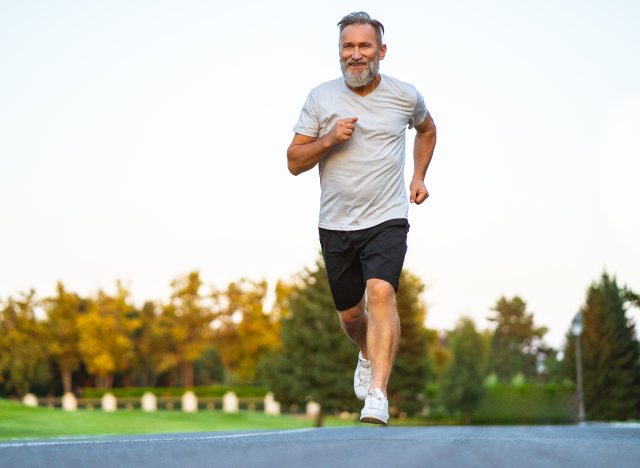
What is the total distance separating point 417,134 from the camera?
651 centimetres

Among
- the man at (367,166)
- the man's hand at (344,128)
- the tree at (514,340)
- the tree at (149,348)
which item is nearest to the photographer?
the man's hand at (344,128)

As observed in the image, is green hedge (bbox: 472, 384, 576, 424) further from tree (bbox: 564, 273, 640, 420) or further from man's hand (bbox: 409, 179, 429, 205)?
man's hand (bbox: 409, 179, 429, 205)

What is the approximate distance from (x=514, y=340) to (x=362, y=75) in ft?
363

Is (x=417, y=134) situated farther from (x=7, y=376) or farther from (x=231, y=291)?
(x=7, y=376)

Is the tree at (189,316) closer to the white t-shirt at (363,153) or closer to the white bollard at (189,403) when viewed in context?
the white bollard at (189,403)

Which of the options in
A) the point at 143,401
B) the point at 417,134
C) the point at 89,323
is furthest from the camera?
the point at 89,323

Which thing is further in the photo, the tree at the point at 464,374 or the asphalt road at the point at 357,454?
the tree at the point at 464,374

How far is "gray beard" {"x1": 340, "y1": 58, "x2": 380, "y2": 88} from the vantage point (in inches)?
227

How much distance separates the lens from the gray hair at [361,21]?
5770 mm

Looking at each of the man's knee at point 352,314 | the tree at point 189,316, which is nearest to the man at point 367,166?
the man's knee at point 352,314

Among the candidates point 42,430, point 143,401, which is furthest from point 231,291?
point 42,430

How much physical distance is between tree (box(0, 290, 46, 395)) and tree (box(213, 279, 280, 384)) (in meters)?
12.4

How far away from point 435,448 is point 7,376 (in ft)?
207

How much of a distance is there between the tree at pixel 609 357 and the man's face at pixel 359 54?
A: 42.7 m
